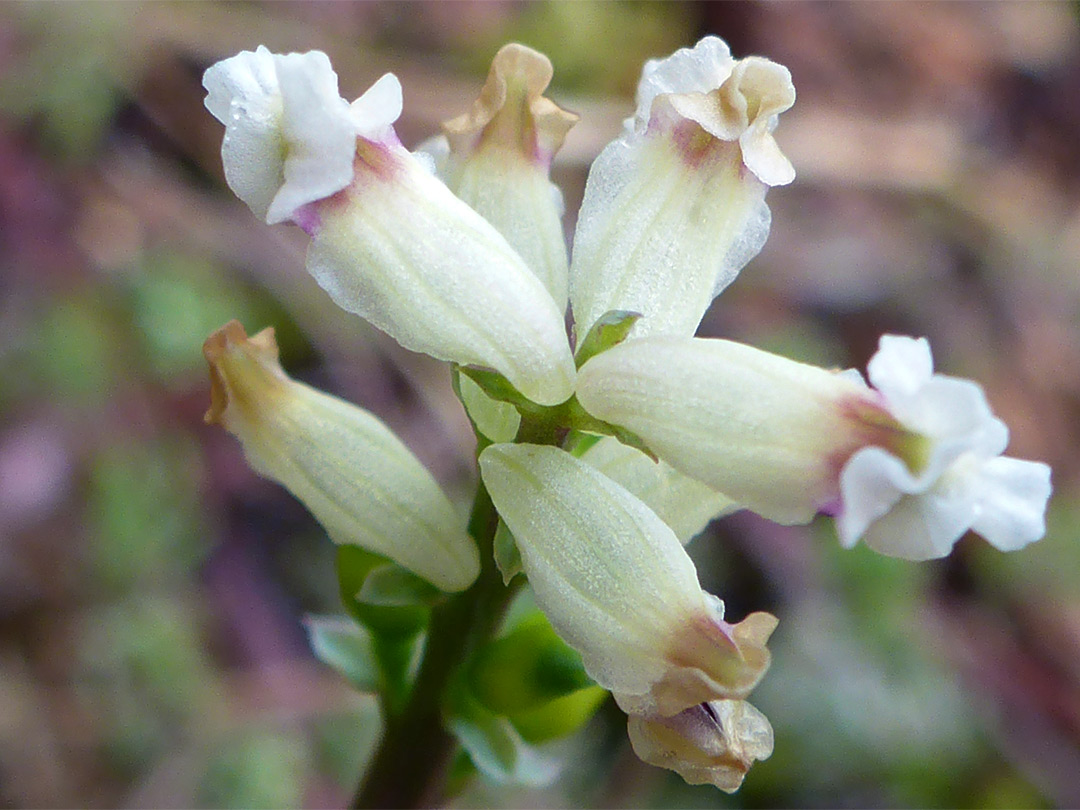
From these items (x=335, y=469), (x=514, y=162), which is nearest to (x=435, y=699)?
(x=335, y=469)

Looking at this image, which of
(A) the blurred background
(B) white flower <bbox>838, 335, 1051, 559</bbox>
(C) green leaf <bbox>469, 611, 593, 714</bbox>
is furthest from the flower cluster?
(A) the blurred background

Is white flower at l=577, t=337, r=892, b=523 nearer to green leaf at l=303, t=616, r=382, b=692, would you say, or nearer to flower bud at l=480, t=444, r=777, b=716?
flower bud at l=480, t=444, r=777, b=716

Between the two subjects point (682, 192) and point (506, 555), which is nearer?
point (506, 555)

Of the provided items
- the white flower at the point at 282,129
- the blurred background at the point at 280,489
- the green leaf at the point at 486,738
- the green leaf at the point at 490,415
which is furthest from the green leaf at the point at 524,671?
the blurred background at the point at 280,489

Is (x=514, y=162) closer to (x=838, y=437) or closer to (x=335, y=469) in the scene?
(x=335, y=469)

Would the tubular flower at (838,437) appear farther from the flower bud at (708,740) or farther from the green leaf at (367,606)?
the green leaf at (367,606)

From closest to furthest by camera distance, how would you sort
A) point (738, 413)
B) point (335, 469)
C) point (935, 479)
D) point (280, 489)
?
point (935, 479) < point (738, 413) < point (335, 469) < point (280, 489)
